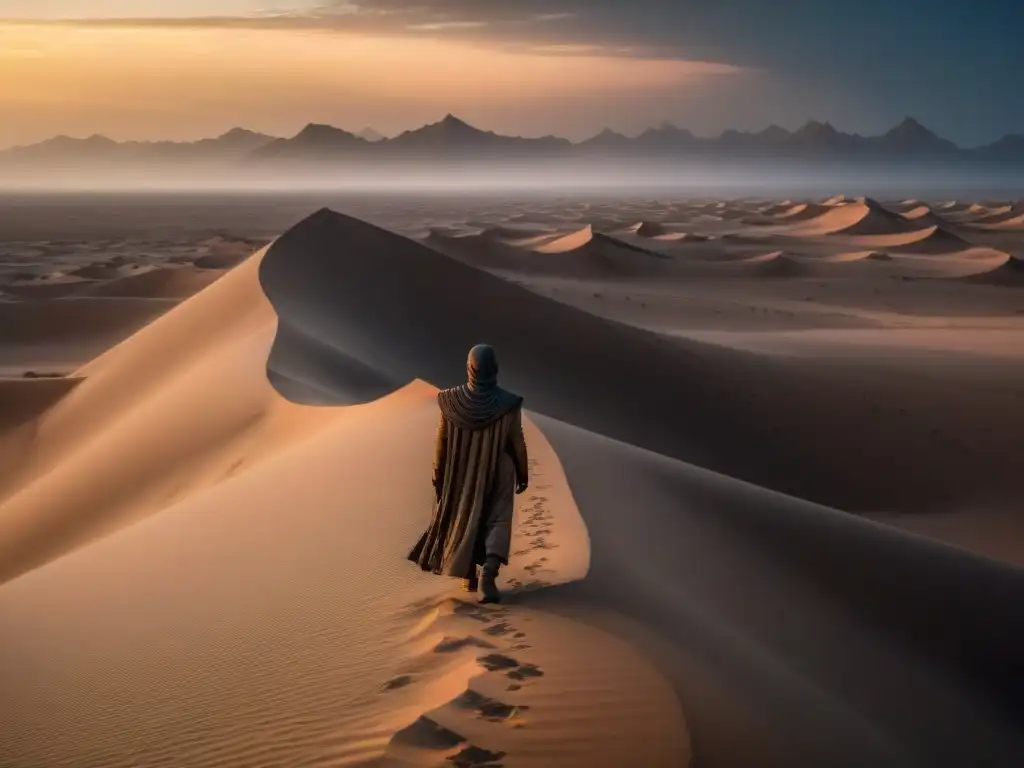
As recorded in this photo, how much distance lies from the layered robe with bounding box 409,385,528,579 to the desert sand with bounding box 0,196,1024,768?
310mm

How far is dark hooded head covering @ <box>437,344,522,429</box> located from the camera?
5156mm

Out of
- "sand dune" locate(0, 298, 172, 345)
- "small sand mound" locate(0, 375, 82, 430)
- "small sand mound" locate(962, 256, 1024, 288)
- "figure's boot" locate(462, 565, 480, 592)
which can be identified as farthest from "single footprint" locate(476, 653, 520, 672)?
"small sand mound" locate(962, 256, 1024, 288)

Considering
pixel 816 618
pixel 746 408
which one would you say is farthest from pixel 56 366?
pixel 816 618

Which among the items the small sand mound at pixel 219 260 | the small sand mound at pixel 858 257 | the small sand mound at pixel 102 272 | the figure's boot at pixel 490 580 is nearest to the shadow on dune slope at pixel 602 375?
the figure's boot at pixel 490 580

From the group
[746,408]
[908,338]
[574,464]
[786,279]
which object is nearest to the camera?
[574,464]

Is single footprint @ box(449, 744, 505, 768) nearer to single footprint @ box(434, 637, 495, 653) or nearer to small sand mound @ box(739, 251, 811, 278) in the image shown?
single footprint @ box(434, 637, 495, 653)

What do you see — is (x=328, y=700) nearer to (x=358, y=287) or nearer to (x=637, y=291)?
(x=358, y=287)

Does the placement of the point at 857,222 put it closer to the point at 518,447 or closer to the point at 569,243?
the point at 569,243

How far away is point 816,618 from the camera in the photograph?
6938 millimetres

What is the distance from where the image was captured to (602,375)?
65.3 ft

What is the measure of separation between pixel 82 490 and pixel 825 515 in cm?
864

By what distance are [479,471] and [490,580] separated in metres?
0.54

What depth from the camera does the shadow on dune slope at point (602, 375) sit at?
15891mm

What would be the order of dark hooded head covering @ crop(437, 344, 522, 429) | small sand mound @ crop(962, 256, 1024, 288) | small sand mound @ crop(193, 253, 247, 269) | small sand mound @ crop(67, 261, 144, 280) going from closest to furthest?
dark hooded head covering @ crop(437, 344, 522, 429) < small sand mound @ crop(67, 261, 144, 280) < small sand mound @ crop(962, 256, 1024, 288) < small sand mound @ crop(193, 253, 247, 269)
